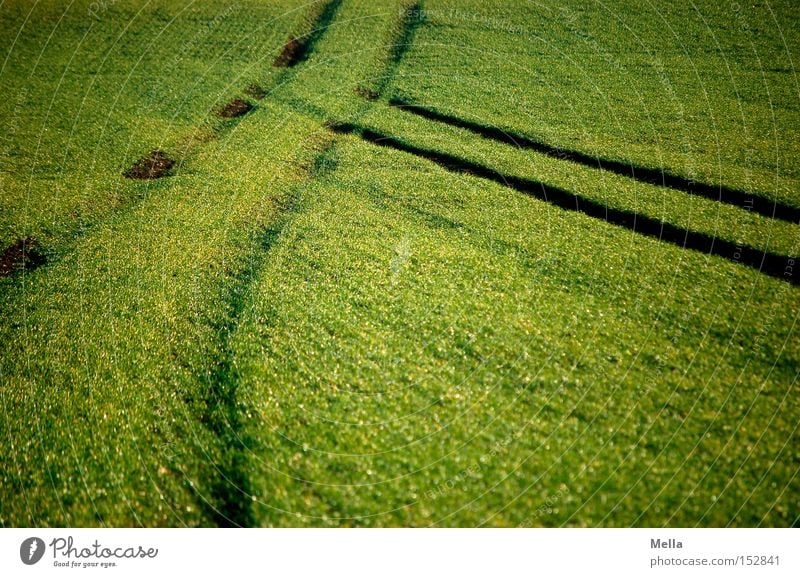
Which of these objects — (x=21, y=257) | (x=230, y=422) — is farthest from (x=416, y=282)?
(x=21, y=257)

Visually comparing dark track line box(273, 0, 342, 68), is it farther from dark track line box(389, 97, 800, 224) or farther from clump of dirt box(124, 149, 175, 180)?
clump of dirt box(124, 149, 175, 180)

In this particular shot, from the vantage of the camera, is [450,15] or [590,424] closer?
[590,424]

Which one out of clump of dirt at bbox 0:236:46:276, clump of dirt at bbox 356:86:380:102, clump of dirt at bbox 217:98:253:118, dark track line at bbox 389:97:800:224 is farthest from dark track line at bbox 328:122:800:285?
clump of dirt at bbox 0:236:46:276

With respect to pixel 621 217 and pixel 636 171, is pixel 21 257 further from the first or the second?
pixel 636 171

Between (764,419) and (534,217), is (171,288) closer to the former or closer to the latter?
(534,217)

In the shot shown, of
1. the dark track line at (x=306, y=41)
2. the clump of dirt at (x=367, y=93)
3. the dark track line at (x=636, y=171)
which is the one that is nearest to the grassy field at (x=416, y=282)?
the dark track line at (x=636, y=171)

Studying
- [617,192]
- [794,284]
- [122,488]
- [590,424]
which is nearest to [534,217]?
[617,192]
